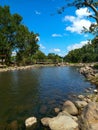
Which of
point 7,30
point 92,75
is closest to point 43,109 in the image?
point 92,75

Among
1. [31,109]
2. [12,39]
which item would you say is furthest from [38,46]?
[31,109]

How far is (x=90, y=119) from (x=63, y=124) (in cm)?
152

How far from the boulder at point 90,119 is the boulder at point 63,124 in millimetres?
458

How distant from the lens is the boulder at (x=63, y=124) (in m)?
11.4

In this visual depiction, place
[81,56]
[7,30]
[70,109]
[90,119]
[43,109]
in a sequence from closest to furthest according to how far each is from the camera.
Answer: [90,119] < [70,109] < [43,109] < [7,30] < [81,56]

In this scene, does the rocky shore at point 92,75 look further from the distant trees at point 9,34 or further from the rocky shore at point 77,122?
the distant trees at point 9,34

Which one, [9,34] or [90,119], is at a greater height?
[9,34]

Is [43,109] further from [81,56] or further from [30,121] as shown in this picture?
[81,56]

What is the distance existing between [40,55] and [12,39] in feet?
184

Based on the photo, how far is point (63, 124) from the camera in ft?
38.3

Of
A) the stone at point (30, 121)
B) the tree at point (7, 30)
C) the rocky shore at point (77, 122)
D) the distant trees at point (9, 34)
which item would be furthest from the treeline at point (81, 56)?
the rocky shore at point (77, 122)

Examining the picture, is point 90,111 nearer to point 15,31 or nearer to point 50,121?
point 50,121

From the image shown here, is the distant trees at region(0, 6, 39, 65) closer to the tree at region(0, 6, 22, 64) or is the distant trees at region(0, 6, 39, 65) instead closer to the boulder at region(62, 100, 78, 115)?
the tree at region(0, 6, 22, 64)

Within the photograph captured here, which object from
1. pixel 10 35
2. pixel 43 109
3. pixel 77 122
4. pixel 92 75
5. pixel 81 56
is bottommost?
pixel 43 109
